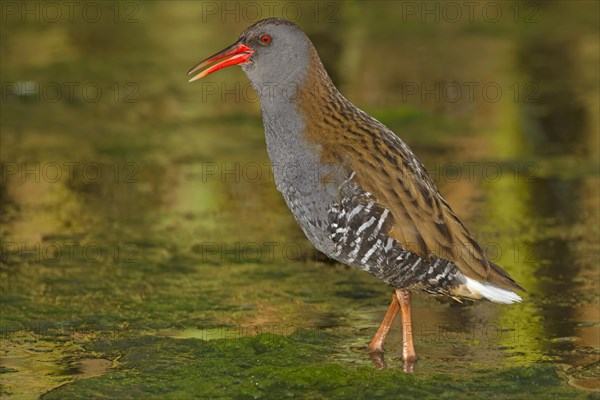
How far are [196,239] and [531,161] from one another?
3212 millimetres

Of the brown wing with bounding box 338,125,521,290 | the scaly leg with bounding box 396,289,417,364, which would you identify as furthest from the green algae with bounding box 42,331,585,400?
the brown wing with bounding box 338,125,521,290

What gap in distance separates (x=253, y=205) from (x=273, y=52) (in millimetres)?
2978

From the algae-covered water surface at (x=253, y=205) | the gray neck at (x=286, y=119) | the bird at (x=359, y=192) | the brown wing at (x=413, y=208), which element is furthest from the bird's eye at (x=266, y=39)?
the algae-covered water surface at (x=253, y=205)

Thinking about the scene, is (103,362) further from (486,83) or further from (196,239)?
(486,83)

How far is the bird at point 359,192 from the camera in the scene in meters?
6.14

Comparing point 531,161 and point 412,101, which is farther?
point 412,101

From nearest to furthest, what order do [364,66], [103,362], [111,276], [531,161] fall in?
[103,362]
[111,276]
[531,161]
[364,66]

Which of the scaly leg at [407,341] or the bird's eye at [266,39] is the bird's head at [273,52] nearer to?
the bird's eye at [266,39]

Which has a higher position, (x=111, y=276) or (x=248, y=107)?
(x=248, y=107)

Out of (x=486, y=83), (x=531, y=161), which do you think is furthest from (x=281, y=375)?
(x=486, y=83)

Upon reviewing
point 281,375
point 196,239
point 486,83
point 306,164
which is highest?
point 486,83

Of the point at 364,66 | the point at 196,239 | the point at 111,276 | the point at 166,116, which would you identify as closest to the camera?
the point at 111,276

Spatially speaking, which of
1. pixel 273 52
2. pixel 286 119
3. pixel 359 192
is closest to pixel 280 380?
pixel 359 192

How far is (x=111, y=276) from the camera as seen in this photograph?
786 cm
